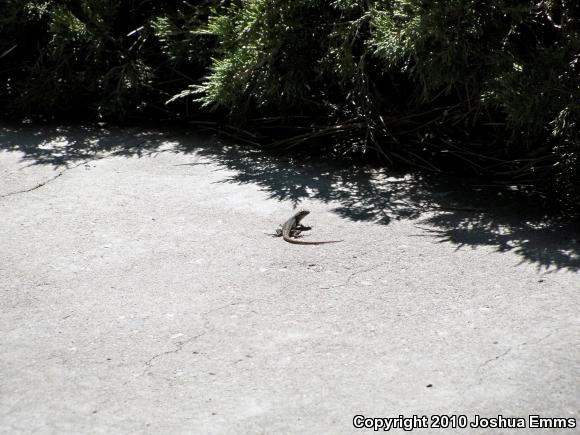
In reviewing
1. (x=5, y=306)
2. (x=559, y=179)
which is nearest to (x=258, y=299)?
(x=5, y=306)

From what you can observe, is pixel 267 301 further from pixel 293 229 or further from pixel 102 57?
pixel 102 57

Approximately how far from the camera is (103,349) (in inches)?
161

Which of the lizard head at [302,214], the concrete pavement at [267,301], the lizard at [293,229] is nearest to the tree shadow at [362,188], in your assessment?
the concrete pavement at [267,301]

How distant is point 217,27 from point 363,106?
1271 millimetres

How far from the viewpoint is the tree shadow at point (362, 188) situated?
523 cm

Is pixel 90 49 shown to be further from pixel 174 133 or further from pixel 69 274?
pixel 69 274

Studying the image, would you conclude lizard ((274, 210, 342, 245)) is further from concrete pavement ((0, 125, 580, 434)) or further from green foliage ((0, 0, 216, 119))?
green foliage ((0, 0, 216, 119))

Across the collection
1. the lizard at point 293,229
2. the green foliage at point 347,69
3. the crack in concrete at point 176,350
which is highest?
the green foliage at point 347,69

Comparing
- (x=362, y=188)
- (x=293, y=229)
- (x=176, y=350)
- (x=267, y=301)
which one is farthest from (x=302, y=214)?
(x=176, y=350)

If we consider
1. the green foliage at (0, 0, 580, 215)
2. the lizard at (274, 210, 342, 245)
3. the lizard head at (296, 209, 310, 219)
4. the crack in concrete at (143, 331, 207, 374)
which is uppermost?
the green foliage at (0, 0, 580, 215)

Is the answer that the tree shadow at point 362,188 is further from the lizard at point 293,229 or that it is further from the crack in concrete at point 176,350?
the crack in concrete at point 176,350

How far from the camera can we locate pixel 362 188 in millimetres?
6129

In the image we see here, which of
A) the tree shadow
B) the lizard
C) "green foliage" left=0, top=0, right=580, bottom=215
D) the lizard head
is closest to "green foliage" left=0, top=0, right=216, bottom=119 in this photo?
"green foliage" left=0, top=0, right=580, bottom=215

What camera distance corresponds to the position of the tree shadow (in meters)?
5.23
